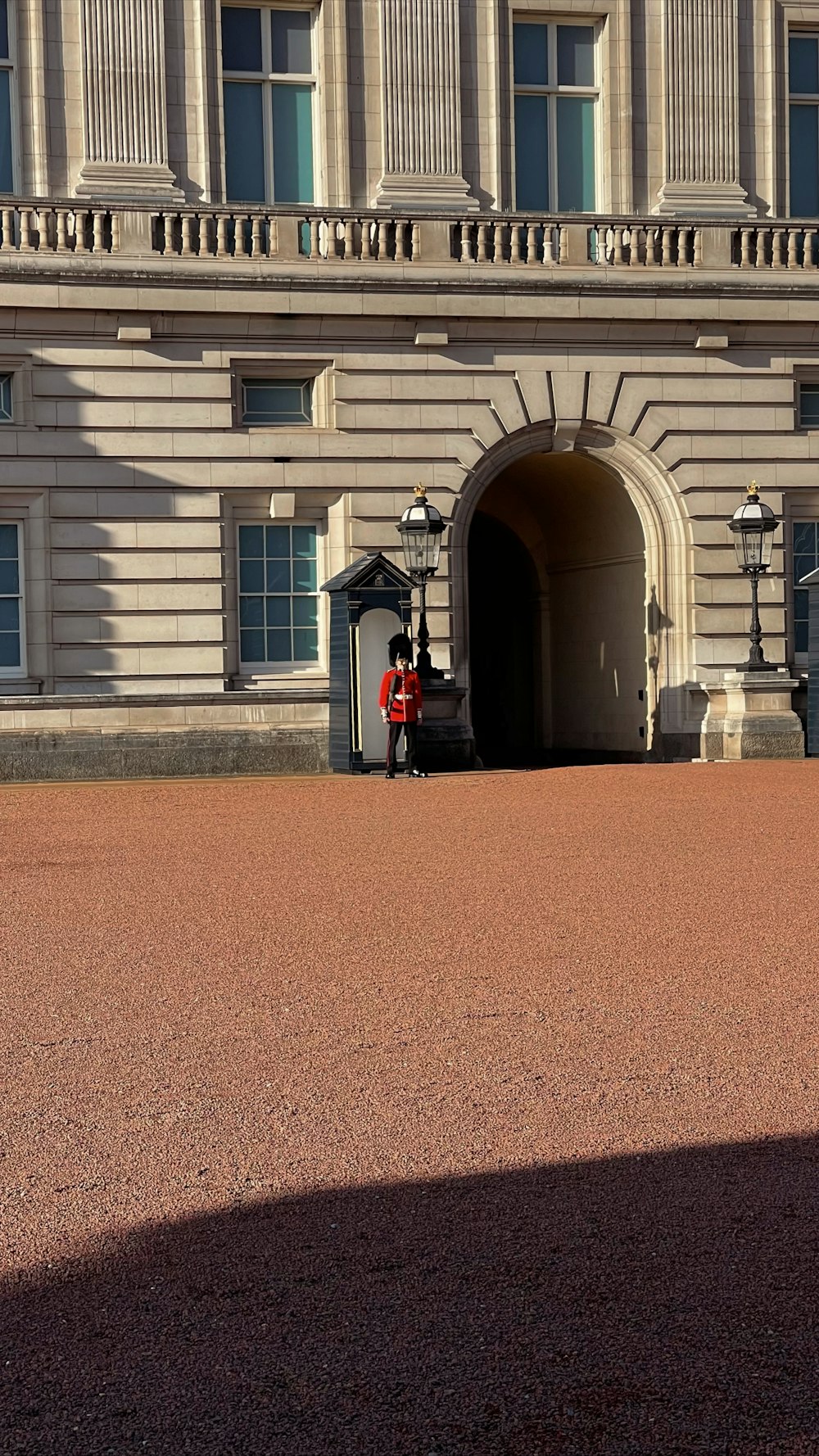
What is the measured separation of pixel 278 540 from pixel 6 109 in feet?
20.4

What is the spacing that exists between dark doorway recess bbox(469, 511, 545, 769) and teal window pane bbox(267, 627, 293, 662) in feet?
18.0

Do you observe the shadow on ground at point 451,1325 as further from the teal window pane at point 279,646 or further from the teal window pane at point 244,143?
the teal window pane at point 244,143

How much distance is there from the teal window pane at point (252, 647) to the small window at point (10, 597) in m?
2.76

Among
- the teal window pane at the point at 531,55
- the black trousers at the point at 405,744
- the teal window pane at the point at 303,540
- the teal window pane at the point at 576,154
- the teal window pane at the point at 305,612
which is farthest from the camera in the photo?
the teal window pane at the point at 576,154

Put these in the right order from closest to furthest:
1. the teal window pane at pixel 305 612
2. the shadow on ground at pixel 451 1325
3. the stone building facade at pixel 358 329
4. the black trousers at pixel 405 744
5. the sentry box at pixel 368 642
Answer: the shadow on ground at pixel 451 1325, the black trousers at pixel 405 744, the sentry box at pixel 368 642, the stone building facade at pixel 358 329, the teal window pane at pixel 305 612

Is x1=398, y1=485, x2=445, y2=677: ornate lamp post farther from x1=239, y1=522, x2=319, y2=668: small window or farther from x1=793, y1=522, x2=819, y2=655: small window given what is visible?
x1=793, y1=522, x2=819, y2=655: small window

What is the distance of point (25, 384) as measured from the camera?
23078 mm

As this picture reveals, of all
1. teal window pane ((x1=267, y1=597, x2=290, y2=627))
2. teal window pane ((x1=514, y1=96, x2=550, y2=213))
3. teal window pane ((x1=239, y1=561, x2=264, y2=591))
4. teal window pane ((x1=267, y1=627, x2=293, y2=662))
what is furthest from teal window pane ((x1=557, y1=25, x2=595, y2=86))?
teal window pane ((x1=267, y1=627, x2=293, y2=662))

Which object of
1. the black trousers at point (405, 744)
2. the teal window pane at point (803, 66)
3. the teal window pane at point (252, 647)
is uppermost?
the teal window pane at point (803, 66)

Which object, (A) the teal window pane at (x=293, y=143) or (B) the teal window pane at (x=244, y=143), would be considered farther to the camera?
(A) the teal window pane at (x=293, y=143)

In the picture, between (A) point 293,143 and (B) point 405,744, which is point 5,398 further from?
(B) point 405,744

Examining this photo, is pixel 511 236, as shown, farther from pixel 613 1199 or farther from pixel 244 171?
pixel 613 1199

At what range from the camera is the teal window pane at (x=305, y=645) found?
2439 cm

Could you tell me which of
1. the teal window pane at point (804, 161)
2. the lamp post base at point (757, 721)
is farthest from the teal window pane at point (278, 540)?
the teal window pane at point (804, 161)
